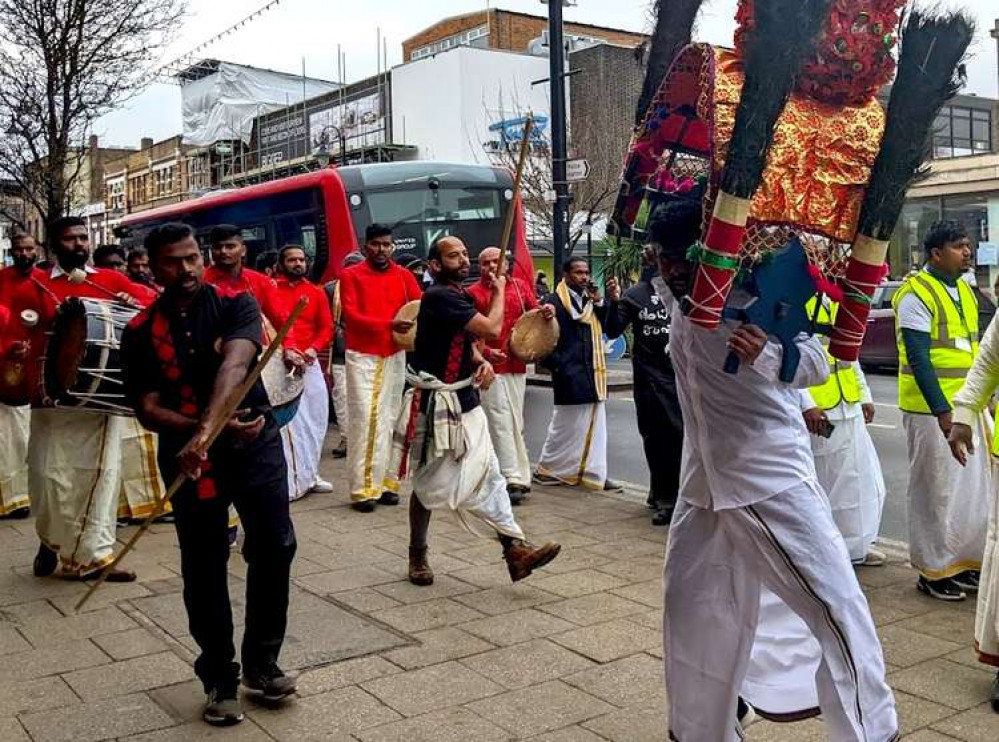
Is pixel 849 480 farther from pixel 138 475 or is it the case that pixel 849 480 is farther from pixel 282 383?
pixel 138 475

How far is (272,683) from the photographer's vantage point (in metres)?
4.25

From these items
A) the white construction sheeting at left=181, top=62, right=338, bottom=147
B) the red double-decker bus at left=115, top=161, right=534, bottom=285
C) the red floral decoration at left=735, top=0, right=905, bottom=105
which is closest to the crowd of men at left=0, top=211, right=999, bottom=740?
the red floral decoration at left=735, top=0, right=905, bottom=105

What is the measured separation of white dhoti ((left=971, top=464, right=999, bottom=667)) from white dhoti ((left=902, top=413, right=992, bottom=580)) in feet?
3.63

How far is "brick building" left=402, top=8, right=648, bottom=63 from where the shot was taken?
1930 inches

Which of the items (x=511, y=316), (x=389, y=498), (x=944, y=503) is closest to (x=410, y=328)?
(x=511, y=316)

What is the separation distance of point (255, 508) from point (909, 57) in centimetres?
272

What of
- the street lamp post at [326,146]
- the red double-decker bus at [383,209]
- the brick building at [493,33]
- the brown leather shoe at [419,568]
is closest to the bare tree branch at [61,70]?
A: the red double-decker bus at [383,209]

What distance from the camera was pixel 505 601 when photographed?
18.7 feet

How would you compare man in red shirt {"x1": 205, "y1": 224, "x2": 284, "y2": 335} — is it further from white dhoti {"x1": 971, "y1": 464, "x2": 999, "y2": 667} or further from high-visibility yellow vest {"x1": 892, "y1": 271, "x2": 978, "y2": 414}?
white dhoti {"x1": 971, "y1": 464, "x2": 999, "y2": 667}

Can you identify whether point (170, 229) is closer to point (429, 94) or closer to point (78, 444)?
point (78, 444)

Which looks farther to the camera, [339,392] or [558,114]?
[558,114]

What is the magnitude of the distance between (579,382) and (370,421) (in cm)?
173

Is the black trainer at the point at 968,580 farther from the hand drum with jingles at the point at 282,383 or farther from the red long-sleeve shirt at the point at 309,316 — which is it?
the red long-sleeve shirt at the point at 309,316

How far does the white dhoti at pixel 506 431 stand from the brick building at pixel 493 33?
129 feet
